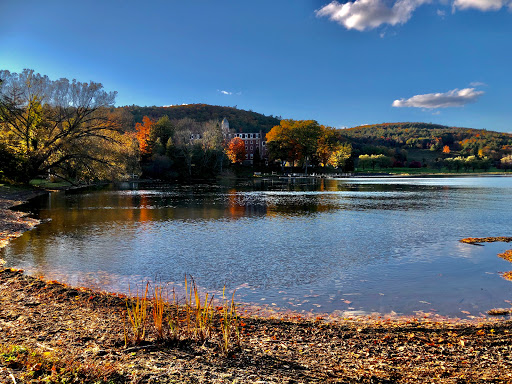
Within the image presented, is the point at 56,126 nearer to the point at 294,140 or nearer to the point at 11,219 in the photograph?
the point at 11,219

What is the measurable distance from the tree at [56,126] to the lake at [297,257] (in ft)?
70.5

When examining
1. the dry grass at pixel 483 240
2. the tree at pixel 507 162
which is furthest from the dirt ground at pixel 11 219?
the tree at pixel 507 162

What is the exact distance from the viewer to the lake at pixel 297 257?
10.8 metres

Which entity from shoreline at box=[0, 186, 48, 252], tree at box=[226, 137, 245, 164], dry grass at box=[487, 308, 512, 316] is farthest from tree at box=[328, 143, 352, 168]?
dry grass at box=[487, 308, 512, 316]

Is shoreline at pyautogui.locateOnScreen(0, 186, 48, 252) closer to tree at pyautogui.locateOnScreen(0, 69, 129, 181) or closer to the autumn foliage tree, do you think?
tree at pyautogui.locateOnScreen(0, 69, 129, 181)

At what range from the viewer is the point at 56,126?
162ft

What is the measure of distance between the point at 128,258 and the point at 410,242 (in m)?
12.9

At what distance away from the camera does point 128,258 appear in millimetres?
15273

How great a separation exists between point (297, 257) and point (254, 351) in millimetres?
9139

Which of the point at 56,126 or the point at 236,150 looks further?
the point at 236,150

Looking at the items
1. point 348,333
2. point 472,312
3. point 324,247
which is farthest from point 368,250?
point 348,333

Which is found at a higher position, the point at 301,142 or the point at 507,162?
the point at 301,142

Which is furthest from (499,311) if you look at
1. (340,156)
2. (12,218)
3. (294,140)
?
(340,156)

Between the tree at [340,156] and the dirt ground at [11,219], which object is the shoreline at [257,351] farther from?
the tree at [340,156]
